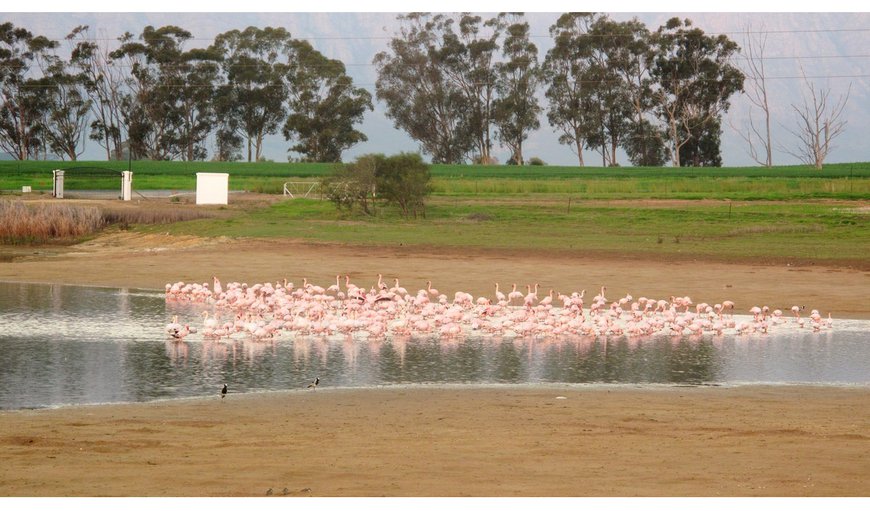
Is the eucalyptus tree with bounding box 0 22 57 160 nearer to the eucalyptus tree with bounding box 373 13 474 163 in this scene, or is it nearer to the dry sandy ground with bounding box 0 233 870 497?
the eucalyptus tree with bounding box 373 13 474 163

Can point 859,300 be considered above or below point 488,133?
below

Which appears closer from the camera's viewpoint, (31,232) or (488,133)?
(31,232)

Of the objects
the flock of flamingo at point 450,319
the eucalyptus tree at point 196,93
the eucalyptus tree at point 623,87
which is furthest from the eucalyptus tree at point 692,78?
the flock of flamingo at point 450,319

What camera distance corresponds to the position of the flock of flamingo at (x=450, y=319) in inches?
655

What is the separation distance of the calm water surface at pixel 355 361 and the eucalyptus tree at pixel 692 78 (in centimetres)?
7400

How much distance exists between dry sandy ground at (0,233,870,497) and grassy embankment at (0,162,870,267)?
664 inches

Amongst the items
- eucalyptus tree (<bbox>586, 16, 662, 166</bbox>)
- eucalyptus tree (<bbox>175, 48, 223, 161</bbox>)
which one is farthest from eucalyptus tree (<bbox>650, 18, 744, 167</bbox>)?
eucalyptus tree (<bbox>175, 48, 223, 161</bbox>)

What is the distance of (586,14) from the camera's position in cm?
9388

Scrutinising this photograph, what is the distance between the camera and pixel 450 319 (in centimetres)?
1714

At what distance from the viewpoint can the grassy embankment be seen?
30266mm

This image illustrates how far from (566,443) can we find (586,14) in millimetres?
87958

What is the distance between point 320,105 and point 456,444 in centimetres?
8460

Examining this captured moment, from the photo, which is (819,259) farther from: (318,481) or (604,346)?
(318,481)

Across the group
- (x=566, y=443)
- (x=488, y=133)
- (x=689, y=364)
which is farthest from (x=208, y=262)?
(x=488, y=133)
